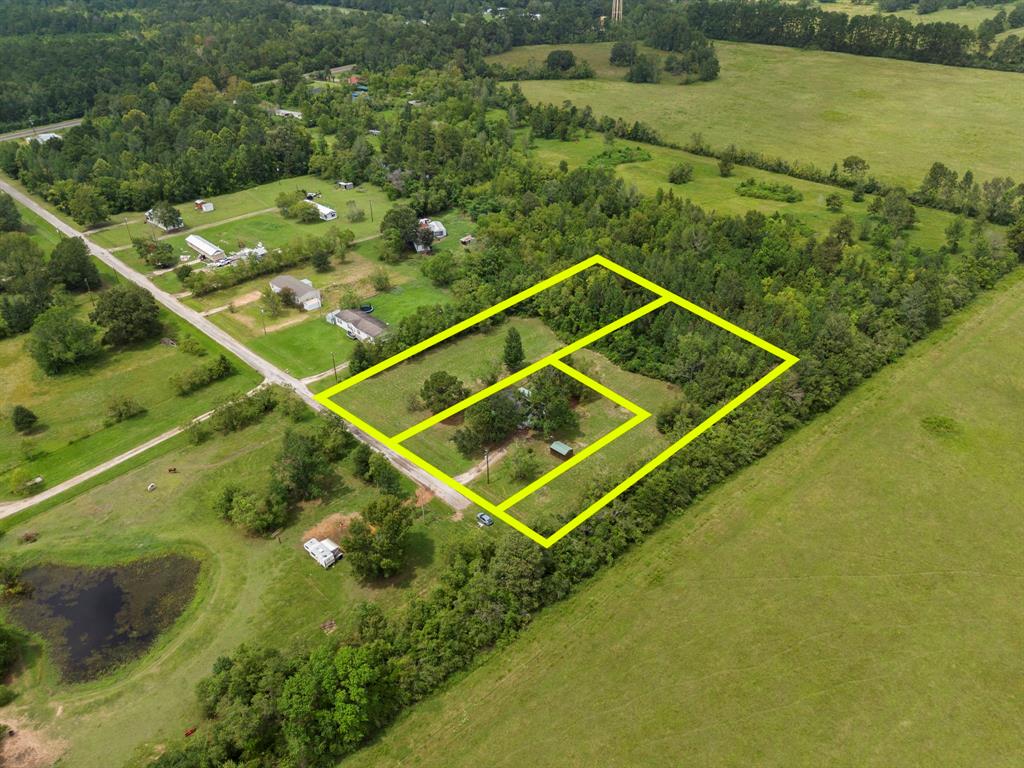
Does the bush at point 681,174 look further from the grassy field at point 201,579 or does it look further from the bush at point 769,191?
the grassy field at point 201,579

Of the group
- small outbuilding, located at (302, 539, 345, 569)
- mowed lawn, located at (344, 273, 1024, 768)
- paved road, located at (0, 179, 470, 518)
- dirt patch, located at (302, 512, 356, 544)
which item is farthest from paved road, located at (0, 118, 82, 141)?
mowed lawn, located at (344, 273, 1024, 768)

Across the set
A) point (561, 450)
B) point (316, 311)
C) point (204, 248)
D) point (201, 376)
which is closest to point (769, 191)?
point (561, 450)

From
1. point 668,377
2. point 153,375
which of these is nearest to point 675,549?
point 668,377

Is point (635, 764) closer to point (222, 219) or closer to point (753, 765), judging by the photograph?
point (753, 765)

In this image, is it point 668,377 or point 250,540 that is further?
point 668,377

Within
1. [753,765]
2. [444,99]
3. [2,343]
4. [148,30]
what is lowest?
[753,765]

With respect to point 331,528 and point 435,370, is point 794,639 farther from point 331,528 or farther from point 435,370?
point 435,370

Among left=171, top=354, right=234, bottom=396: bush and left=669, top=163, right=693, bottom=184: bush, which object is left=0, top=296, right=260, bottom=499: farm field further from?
left=669, top=163, right=693, bottom=184: bush

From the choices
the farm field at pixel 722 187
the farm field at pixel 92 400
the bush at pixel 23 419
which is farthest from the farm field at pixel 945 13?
the bush at pixel 23 419
